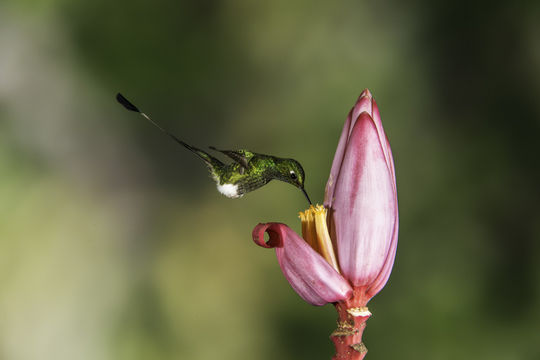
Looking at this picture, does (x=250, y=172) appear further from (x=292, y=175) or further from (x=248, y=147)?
(x=248, y=147)

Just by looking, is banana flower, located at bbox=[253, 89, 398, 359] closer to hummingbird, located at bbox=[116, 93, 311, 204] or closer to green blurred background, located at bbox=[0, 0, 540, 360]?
hummingbird, located at bbox=[116, 93, 311, 204]

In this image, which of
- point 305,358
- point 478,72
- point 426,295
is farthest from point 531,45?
point 305,358

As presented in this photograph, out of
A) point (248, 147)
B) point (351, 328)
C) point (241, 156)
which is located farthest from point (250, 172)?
point (248, 147)

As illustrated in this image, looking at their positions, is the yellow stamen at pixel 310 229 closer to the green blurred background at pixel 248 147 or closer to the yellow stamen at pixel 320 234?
the yellow stamen at pixel 320 234

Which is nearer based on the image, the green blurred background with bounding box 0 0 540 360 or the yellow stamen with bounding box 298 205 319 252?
the yellow stamen with bounding box 298 205 319 252

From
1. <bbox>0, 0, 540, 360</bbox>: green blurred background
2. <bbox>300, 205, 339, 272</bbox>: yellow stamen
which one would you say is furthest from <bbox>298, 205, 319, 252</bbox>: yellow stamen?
<bbox>0, 0, 540, 360</bbox>: green blurred background

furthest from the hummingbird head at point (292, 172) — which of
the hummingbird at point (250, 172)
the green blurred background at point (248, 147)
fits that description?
the green blurred background at point (248, 147)
